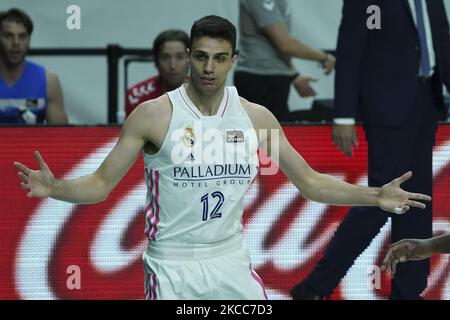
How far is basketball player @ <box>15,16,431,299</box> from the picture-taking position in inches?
225

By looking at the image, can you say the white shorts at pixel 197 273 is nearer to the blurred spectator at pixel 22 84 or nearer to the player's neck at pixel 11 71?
the blurred spectator at pixel 22 84

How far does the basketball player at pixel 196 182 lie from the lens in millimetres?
5715

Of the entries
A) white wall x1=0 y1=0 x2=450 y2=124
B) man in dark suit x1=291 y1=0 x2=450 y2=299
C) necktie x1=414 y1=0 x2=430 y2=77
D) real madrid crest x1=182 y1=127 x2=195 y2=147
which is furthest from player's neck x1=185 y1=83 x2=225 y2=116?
white wall x1=0 y1=0 x2=450 y2=124

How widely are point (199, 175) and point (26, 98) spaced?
2.30 meters

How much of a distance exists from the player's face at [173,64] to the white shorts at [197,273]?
6.89ft

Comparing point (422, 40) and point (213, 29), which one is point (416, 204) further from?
point (422, 40)

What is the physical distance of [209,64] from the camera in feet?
18.8

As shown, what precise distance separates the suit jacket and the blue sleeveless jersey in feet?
6.35

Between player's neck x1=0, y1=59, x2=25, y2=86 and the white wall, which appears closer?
player's neck x1=0, y1=59, x2=25, y2=86

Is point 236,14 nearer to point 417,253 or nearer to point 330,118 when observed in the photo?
point 330,118

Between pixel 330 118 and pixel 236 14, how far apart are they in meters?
1.24

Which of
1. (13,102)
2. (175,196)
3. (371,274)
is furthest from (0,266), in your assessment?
(371,274)

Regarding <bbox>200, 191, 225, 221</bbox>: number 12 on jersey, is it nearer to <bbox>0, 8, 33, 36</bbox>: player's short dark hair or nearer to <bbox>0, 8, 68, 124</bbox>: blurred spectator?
<bbox>0, 8, 68, 124</bbox>: blurred spectator

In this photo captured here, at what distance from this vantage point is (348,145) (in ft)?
22.9
